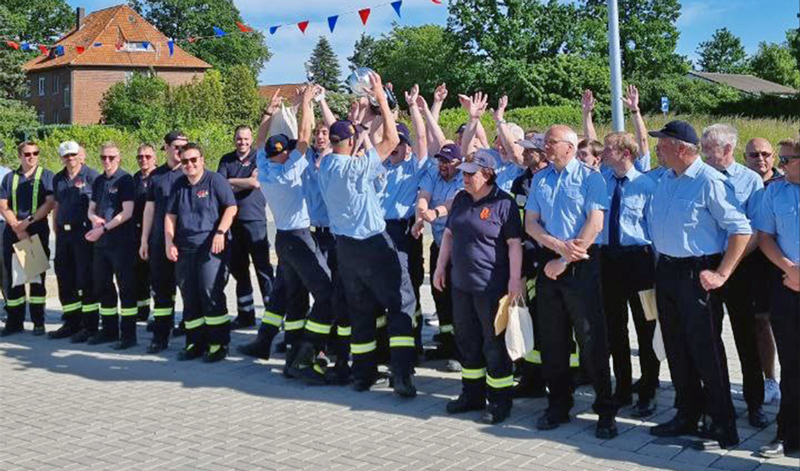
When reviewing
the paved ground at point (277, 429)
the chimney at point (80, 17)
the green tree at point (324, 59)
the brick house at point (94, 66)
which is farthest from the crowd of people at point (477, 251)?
the green tree at point (324, 59)

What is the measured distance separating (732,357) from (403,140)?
3.72 m

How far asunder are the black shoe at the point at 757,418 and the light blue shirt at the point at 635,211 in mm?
1395

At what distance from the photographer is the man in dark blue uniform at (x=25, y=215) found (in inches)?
417

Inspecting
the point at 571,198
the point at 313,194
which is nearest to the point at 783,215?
the point at 571,198

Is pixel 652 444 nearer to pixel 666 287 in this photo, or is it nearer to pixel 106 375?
pixel 666 287

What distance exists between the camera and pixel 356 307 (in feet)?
25.0

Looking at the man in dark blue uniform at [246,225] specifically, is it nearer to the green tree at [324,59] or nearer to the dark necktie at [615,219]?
the dark necktie at [615,219]

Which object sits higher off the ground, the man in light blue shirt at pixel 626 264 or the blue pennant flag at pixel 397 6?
the blue pennant flag at pixel 397 6

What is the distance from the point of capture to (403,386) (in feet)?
24.3

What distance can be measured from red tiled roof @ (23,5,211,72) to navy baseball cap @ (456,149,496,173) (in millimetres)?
66277

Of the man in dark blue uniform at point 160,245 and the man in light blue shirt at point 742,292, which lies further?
the man in dark blue uniform at point 160,245

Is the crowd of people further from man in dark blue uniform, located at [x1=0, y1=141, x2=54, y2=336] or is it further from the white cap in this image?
man in dark blue uniform, located at [x1=0, y1=141, x2=54, y2=336]

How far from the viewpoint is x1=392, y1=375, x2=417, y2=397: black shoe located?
7391mm

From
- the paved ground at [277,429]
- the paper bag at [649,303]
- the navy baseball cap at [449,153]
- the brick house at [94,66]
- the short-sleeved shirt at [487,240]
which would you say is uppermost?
the brick house at [94,66]
